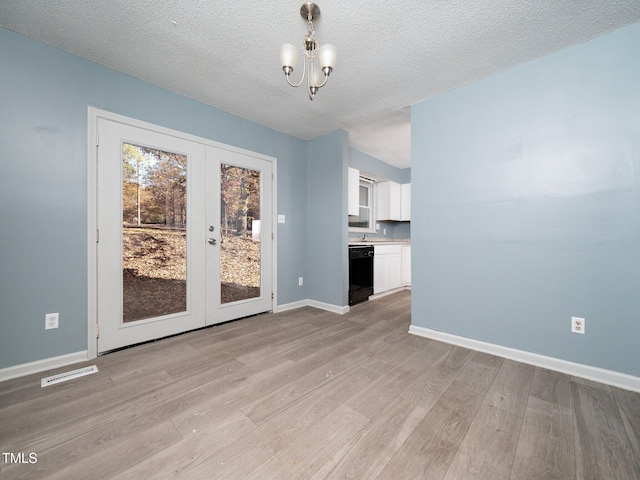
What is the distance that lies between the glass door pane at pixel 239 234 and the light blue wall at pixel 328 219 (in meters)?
0.84

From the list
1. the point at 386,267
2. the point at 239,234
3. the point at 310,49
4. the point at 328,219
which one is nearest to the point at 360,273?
the point at 386,267

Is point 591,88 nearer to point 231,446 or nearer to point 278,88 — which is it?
point 278,88

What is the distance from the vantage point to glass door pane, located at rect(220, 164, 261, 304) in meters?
2.97

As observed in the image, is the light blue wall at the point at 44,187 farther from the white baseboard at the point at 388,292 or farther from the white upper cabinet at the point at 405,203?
the white upper cabinet at the point at 405,203

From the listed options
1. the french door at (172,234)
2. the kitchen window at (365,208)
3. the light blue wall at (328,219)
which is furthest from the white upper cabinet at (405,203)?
the french door at (172,234)

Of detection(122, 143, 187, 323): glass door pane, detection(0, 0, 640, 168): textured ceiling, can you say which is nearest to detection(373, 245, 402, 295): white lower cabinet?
detection(0, 0, 640, 168): textured ceiling

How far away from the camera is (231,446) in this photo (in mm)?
1218

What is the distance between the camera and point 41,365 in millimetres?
1910

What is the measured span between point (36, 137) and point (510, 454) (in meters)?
3.54

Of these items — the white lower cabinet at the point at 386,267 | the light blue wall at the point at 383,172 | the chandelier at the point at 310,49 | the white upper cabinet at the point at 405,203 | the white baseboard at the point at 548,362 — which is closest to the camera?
the chandelier at the point at 310,49

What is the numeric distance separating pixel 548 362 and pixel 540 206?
1.22m

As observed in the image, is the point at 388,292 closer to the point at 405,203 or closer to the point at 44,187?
the point at 405,203

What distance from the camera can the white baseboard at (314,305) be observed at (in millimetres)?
3436

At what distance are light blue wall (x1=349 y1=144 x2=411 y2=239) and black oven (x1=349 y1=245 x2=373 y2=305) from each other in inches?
34.7
